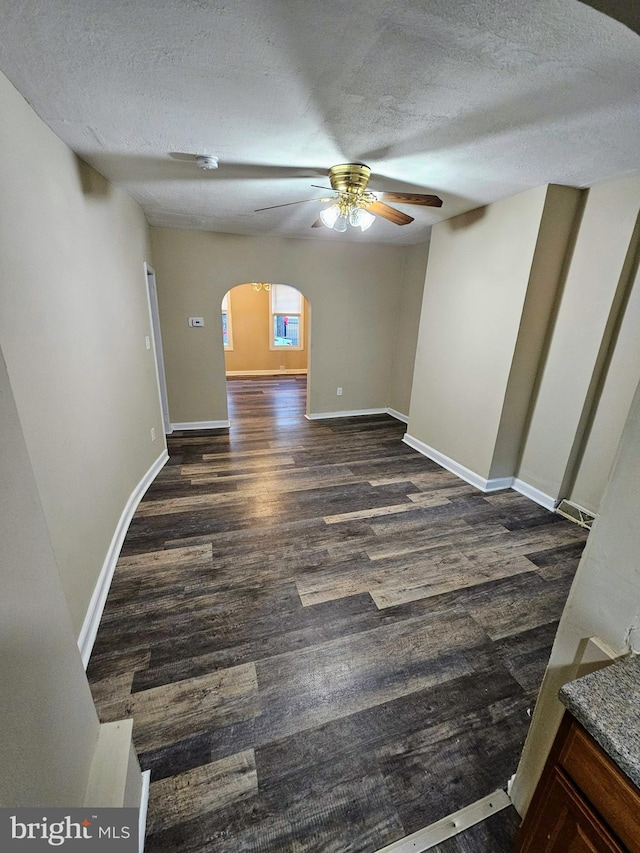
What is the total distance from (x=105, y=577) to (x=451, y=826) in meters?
1.93

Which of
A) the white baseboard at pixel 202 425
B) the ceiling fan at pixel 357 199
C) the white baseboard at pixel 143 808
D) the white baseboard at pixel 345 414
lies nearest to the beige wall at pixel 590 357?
the ceiling fan at pixel 357 199

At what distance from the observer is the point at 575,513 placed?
285 cm

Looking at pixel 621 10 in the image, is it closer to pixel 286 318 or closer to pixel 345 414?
pixel 345 414

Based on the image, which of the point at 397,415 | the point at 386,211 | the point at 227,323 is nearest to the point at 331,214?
the point at 386,211

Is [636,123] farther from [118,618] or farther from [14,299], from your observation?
[118,618]

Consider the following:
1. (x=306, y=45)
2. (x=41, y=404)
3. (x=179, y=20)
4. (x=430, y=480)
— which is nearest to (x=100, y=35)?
(x=179, y=20)

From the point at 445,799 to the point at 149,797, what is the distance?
1.01m

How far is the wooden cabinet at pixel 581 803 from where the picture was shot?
2.07ft

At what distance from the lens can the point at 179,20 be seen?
1.06 m

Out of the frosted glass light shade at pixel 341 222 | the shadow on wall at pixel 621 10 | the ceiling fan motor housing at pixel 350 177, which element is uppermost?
the shadow on wall at pixel 621 10

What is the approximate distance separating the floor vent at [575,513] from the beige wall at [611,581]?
226 cm

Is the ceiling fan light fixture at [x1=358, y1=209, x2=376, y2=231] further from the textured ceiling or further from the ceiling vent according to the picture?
the ceiling vent

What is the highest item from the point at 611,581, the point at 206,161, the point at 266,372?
the point at 206,161

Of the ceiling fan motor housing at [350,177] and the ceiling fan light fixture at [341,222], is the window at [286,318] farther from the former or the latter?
the ceiling fan motor housing at [350,177]
